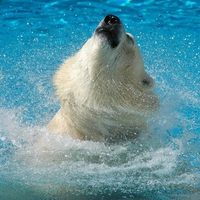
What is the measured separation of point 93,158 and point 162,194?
0.75 m

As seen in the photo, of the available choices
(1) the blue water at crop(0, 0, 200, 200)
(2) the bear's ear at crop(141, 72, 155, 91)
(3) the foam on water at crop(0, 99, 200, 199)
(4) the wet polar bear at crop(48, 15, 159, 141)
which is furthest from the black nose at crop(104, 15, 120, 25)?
(3) the foam on water at crop(0, 99, 200, 199)

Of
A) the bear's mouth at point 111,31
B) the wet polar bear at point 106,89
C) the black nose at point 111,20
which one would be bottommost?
the wet polar bear at point 106,89

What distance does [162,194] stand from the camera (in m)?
2.55

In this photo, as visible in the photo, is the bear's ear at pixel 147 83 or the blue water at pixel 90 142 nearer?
the blue water at pixel 90 142

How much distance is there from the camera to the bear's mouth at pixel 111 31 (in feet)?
9.34

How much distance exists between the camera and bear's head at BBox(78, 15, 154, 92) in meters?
2.87

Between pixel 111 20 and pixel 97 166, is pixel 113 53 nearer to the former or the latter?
pixel 111 20

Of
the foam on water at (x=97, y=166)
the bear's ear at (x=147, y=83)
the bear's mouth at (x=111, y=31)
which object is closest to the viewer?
the foam on water at (x=97, y=166)

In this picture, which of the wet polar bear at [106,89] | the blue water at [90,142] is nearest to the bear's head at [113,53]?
the wet polar bear at [106,89]

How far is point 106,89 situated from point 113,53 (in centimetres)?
30

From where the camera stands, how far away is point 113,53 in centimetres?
295

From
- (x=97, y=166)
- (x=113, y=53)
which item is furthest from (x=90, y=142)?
(x=113, y=53)

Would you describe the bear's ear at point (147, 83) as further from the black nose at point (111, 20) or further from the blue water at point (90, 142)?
the black nose at point (111, 20)

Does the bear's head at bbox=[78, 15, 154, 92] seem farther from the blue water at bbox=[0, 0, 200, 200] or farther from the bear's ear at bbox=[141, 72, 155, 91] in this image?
the blue water at bbox=[0, 0, 200, 200]
